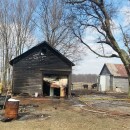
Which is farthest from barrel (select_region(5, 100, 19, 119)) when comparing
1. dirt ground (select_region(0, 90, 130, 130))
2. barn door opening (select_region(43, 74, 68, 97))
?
barn door opening (select_region(43, 74, 68, 97))

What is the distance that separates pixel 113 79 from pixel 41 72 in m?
31.5

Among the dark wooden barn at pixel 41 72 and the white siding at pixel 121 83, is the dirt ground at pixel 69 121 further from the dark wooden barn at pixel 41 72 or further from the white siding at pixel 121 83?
the white siding at pixel 121 83

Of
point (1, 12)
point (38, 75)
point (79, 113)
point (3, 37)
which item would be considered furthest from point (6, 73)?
point (79, 113)

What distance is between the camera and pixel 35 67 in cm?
3594

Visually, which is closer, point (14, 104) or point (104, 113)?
point (14, 104)

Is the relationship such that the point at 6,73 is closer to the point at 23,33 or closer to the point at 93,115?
the point at 23,33

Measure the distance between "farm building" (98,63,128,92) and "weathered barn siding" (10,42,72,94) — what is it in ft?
98.3

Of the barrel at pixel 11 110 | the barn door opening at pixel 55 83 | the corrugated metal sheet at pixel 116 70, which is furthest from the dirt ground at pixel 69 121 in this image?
the corrugated metal sheet at pixel 116 70

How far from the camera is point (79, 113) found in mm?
21109

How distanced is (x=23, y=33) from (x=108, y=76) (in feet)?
60.8

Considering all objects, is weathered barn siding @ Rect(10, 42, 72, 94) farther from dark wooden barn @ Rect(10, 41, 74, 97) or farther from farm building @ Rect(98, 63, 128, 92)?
farm building @ Rect(98, 63, 128, 92)

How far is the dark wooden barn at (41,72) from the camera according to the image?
35.7m

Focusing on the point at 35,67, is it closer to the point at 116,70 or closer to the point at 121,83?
the point at 121,83

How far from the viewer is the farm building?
64.9m
